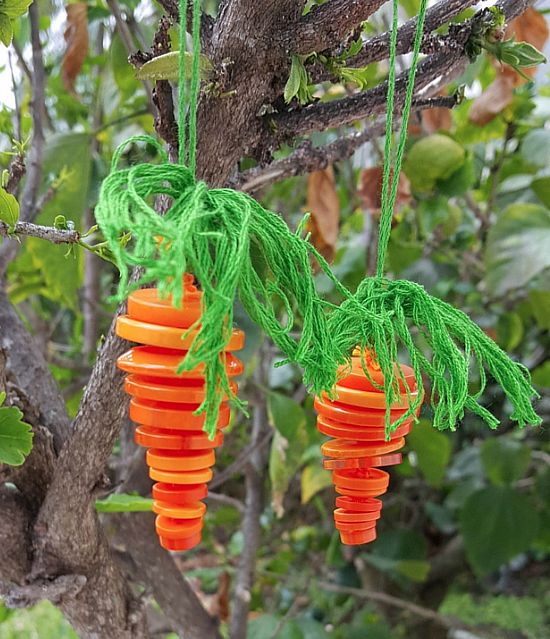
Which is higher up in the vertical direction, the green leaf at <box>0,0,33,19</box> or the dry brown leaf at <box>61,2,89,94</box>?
the dry brown leaf at <box>61,2,89,94</box>

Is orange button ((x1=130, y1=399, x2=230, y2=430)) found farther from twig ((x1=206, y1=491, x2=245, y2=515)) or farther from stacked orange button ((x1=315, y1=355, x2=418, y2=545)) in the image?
twig ((x1=206, y1=491, x2=245, y2=515))

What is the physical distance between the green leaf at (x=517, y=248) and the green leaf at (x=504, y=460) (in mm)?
359

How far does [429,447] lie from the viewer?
0.75 m

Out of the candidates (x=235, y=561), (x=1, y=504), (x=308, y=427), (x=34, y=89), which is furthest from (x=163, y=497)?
(x=235, y=561)

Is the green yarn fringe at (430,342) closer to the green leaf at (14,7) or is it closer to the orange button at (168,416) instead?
the orange button at (168,416)

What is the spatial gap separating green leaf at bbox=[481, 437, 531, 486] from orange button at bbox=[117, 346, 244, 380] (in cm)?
77

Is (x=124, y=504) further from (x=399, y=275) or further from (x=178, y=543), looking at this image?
(x=399, y=275)

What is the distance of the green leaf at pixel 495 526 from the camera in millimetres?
908

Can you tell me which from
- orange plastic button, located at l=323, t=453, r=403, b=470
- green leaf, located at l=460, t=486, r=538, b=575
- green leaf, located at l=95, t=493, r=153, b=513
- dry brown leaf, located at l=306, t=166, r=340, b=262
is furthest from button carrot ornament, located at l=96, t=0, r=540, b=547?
green leaf, located at l=460, t=486, r=538, b=575

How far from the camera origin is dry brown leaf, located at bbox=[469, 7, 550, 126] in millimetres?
618

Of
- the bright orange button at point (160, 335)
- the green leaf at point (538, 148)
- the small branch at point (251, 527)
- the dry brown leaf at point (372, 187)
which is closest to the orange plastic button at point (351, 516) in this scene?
the bright orange button at point (160, 335)

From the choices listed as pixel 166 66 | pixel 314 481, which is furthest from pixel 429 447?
pixel 166 66

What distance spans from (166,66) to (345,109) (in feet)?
0.35

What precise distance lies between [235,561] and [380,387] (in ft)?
2.63
